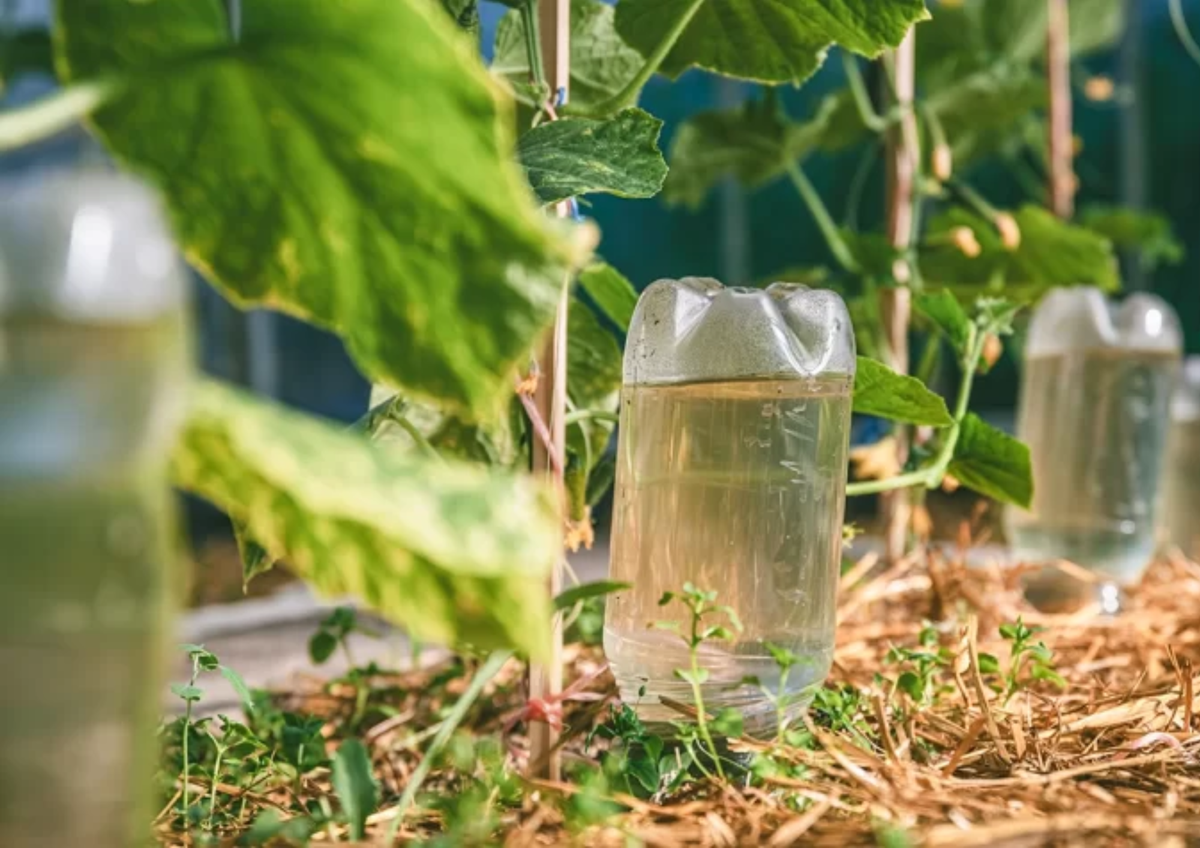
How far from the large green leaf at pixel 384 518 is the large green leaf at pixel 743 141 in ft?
3.50

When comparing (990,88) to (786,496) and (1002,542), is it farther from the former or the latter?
(786,496)

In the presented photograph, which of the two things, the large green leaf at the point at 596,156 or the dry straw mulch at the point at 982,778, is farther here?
the large green leaf at the point at 596,156

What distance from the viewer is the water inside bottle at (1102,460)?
1.30 meters

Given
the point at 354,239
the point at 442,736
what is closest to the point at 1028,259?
the point at 442,736

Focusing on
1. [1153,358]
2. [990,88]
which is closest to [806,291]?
[1153,358]

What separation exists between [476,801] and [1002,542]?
1723mm

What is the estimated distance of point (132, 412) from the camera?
344 millimetres

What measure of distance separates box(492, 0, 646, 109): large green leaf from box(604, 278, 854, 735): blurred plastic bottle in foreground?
0.29 meters

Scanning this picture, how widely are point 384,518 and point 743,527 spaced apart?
388 millimetres

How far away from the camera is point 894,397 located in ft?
2.66

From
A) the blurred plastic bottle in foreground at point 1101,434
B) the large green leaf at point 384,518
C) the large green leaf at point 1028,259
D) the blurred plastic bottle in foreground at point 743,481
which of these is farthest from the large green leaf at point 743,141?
the large green leaf at point 384,518

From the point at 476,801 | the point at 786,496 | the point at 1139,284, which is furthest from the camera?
the point at 1139,284

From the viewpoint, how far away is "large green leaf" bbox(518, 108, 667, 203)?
649 millimetres

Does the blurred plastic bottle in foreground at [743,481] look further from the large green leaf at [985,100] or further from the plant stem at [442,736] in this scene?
the large green leaf at [985,100]
